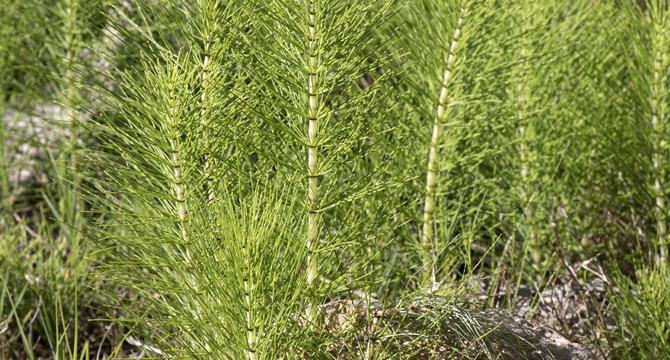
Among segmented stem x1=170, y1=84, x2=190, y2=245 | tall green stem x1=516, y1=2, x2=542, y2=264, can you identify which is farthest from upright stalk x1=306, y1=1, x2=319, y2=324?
tall green stem x1=516, y1=2, x2=542, y2=264

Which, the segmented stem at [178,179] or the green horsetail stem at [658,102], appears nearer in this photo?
the segmented stem at [178,179]

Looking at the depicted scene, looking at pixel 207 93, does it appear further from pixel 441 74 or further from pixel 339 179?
pixel 441 74

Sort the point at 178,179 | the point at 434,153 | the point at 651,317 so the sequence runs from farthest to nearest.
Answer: the point at 434,153 < the point at 651,317 < the point at 178,179

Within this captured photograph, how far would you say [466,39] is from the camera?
1610 mm

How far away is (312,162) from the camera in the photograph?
122 cm

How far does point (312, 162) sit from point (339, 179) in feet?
1.55

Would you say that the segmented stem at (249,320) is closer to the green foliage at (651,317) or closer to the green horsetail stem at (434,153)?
the green horsetail stem at (434,153)

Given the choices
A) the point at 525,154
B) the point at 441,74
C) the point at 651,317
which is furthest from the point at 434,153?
the point at 651,317

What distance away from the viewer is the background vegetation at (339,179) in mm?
1141

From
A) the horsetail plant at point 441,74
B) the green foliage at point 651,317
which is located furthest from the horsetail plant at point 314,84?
the green foliage at point 651,317

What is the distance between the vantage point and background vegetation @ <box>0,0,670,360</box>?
3.74 feet

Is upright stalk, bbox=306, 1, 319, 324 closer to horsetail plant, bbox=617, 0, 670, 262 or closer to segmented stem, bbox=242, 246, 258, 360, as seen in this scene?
segmented stem, bbox=242, 246, 258, 360

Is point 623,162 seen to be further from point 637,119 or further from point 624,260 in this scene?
point 624,260

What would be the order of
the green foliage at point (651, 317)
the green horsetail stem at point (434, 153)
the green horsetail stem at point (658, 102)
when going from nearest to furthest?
the green foliage at point (651, 317) < the green horsetail stem at point (434, 153) < the green horsetail stem at point (658, 102)
